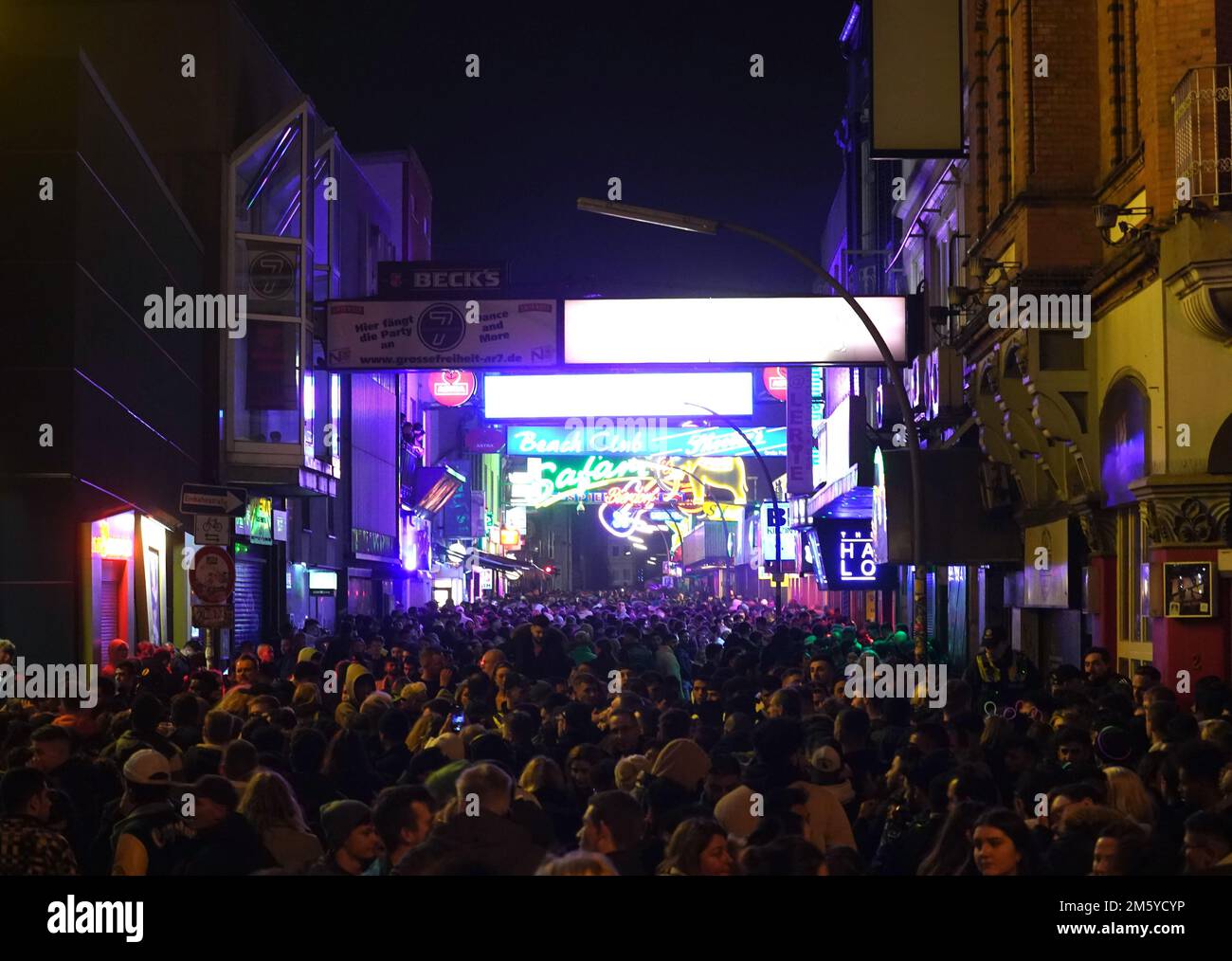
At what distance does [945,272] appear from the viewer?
30.5 metres

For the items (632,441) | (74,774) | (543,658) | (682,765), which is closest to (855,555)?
(543,658)

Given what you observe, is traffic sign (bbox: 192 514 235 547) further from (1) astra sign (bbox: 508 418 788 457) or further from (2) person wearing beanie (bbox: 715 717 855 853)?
(1) astra sign (bbox: 508 418 788 457)

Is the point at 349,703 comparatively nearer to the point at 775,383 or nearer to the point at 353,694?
the point at 353,694

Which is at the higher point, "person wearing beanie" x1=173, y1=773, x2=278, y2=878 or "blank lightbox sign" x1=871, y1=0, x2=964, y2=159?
"blank lightbox sign" x1=871, y1=0, x2=964, y2=159

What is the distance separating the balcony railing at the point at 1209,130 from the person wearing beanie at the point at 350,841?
1175 centimetres

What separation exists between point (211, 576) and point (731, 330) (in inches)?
547

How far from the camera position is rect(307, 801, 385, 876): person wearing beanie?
784 centimetres

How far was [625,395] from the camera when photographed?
4750 cm

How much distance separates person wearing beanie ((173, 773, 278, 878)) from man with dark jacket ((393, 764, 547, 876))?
94cm

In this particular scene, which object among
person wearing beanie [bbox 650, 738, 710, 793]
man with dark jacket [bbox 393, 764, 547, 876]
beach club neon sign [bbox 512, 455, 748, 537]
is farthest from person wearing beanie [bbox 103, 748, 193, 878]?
beach club neon sign [bbox 512, 455, 748, 537]

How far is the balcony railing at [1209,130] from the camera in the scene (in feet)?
54.7

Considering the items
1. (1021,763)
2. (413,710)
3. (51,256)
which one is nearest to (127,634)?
(51,256)

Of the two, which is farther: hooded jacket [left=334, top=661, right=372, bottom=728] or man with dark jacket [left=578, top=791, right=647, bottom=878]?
hooded jacket [left=334, top=661, right=372, bottom=728]
